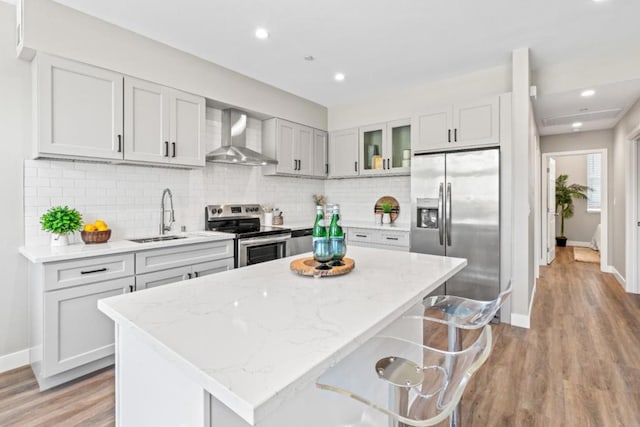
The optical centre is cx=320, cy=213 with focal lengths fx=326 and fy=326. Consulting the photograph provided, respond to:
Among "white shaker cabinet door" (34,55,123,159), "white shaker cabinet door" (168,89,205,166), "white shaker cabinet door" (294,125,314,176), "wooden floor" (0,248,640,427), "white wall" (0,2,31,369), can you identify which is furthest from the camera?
"white shaker cabinet door" (294,125,314,176)

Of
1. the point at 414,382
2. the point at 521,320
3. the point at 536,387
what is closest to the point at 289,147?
the point at 521,320

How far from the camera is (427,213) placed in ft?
12.0

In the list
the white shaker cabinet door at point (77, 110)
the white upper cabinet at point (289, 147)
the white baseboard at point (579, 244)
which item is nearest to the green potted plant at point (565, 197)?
the white baseboard at point (579, 244)

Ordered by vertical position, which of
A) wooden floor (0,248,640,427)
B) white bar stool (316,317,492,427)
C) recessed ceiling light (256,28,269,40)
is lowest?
wooden floor (0,248,640,427)

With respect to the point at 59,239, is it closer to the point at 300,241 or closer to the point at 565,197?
the point at 300,241

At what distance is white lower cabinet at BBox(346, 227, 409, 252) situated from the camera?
3.90 meters

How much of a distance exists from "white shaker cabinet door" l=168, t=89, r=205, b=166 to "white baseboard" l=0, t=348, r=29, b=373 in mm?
1869

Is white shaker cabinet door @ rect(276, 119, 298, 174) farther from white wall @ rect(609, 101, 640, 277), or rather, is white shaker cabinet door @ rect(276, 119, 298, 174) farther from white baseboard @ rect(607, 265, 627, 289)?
white baseboard @ rect(607, 265, 627, 289)

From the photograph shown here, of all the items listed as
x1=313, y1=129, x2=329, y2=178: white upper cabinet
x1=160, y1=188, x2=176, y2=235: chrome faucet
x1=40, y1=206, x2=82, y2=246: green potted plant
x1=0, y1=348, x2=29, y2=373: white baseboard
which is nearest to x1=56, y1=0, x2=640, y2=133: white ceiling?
x1=313, y1=129, x2=329, y2=178: white upper cabinet

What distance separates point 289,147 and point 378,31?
1905mm

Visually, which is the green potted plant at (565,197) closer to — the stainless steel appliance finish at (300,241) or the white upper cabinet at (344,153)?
the white upper cabinet at (344,153)

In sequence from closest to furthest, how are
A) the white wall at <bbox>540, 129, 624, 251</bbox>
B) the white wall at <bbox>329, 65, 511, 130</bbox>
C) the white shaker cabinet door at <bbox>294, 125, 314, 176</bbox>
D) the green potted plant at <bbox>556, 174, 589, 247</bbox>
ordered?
1. the white wall at <bbox>329, 65, 511, 130</bbox>
2. the white shaker cabinet door at <bbox>294, 125, 314, 176</bbox>
3. the white wall at <bbox>540, 129, 624, 251</bbox>
4. the green potted plant at <bbox>556, 174, 589, 247</bbox>

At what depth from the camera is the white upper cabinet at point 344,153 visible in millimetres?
4617

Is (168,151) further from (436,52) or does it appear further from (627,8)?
(627,8)
